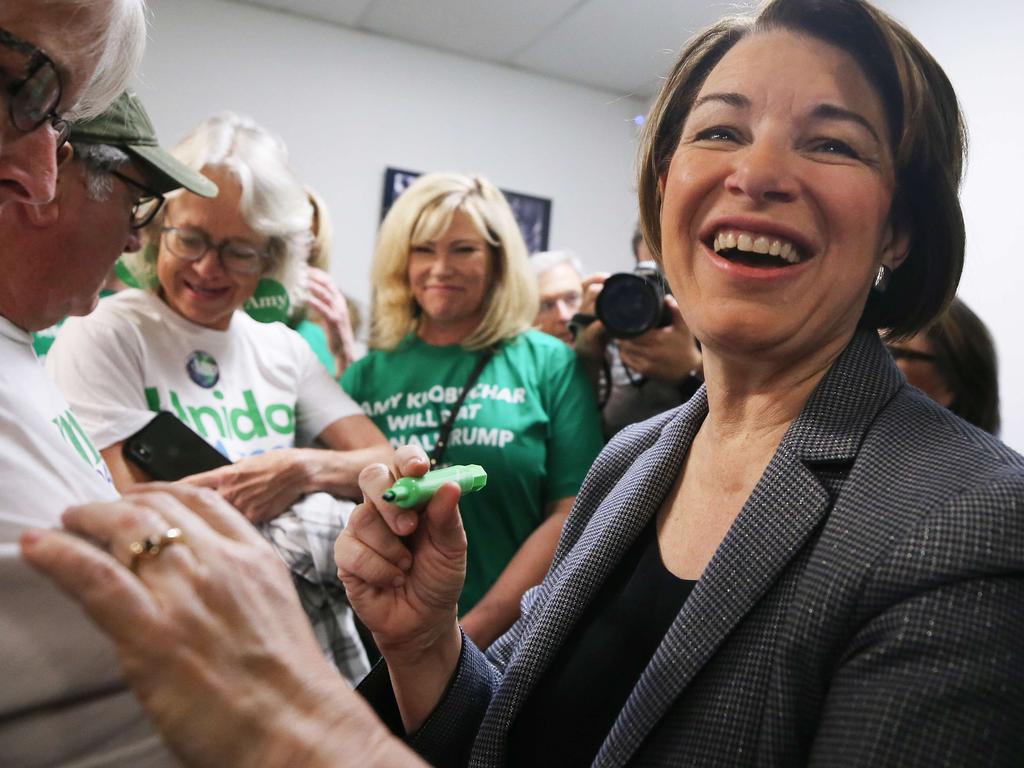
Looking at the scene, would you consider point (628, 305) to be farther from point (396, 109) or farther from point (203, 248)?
point (396, 109)

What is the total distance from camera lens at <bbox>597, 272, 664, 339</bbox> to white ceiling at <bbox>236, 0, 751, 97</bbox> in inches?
97.0

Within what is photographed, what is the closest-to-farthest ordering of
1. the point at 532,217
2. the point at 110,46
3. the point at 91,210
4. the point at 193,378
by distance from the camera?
the point at 110,46 < the point at 91,210 < the point at 193,378 < the point at 532,217

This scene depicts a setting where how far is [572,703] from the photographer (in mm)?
944

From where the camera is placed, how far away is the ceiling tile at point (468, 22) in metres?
4.18

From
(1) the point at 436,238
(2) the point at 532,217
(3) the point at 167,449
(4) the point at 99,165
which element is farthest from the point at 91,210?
(2) the point at 532,217

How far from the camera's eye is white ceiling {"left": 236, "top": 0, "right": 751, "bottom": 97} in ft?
13.5

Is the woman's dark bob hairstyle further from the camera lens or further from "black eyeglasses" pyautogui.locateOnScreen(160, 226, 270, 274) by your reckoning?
"black eyeglasses" pyautogui.locateOnScreen(160, 226, 270, 274)

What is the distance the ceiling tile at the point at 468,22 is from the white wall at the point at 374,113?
0.12m

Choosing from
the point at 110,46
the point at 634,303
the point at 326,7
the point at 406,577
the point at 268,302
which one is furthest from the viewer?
the point at 326,7

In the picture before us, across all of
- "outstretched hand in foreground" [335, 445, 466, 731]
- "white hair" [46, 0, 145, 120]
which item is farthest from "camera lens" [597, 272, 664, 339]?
"white hair" [46, 0, 145, 120]

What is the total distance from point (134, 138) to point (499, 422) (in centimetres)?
92

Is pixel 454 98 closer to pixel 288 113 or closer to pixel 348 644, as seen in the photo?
pixel 288 113

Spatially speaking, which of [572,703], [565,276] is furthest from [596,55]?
[572,703]

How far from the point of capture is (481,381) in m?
1.96
